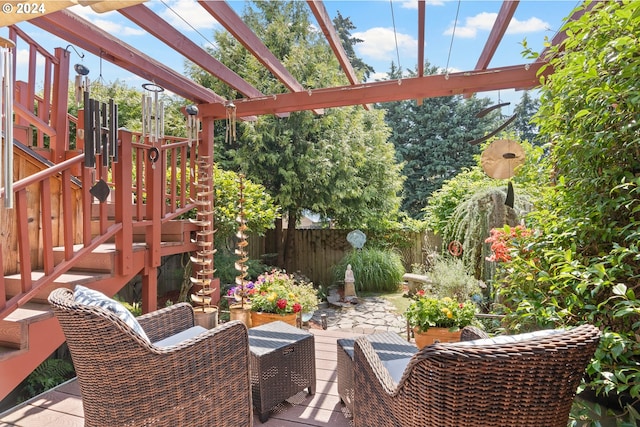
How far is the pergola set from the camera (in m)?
2.64

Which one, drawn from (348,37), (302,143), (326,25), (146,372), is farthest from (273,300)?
(348,37)

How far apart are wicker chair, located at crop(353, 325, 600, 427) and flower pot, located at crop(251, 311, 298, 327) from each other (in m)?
1.95

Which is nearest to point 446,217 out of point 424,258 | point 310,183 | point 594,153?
point 424,258

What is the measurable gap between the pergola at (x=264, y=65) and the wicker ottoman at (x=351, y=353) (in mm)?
1779

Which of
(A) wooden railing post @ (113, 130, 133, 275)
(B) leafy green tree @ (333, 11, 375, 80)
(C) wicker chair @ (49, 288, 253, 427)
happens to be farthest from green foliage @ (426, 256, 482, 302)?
(B) leafy green tree @ (333, 11, 375, 80)

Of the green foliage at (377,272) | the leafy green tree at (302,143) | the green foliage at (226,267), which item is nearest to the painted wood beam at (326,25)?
the green foliage at (226,267)

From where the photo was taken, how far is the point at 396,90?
376 cm

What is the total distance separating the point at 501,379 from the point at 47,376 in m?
3.69

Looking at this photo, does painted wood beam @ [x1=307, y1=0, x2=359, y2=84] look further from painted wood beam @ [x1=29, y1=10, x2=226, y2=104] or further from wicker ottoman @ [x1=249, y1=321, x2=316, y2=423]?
wicker ottoman @ [x1=249, y1=321, x2=316, y2=423]

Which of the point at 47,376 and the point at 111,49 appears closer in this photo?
the point at 111,49

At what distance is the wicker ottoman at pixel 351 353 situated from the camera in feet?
6.50

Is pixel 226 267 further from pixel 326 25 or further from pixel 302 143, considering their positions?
pixel 326 25

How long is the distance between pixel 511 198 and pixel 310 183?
4.26m

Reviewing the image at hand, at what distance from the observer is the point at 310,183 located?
24.1 ft
